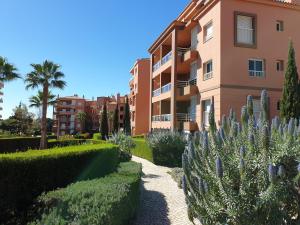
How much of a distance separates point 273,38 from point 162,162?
36.3 feet

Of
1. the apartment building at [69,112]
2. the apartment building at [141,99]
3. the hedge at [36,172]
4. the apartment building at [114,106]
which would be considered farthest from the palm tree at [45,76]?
the apartment building at [69,112]

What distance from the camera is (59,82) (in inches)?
1383

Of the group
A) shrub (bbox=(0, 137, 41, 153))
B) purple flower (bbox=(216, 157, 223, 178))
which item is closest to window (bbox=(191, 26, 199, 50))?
shrub (bbox=(0, 137, 41, 153))

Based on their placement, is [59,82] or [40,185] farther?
[59,82]

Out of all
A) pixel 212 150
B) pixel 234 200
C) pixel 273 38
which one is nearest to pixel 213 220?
pixel 234 200

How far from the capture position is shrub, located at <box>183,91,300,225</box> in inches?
159

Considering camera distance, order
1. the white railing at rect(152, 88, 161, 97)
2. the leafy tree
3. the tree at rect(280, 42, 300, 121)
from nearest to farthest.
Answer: the tree at rect(280, 42, 300, 121), the white railing at rect(152, 88, 161, 97), the leafy tree

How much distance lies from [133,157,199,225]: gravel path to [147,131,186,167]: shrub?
5.30 meters

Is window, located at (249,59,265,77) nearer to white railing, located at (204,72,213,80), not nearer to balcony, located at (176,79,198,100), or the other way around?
white railing, located at (204,72,213,80)

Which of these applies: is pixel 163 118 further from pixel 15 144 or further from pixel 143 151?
pixel 15 144

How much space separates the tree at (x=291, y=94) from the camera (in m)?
17.2

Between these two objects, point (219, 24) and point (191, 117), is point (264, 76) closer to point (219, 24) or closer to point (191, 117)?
point (219, 24)

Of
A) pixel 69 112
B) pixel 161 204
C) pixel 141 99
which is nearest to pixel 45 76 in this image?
pixel 141 99

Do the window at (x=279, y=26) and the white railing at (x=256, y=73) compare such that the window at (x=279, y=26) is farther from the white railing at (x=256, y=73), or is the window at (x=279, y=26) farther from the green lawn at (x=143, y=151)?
the green lawn at (x=143, y=151)
